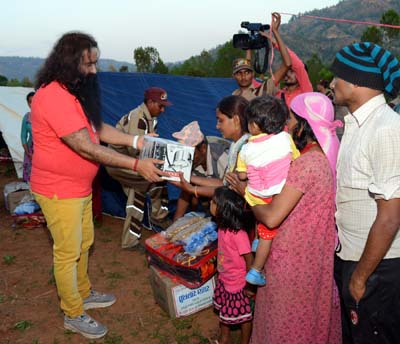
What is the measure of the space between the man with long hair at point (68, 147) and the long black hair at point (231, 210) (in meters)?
0.46

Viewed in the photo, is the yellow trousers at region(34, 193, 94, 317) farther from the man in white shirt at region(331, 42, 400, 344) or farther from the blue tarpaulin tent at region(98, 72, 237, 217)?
the blue tarpaulin tent at region(98, 72, 237, 217)

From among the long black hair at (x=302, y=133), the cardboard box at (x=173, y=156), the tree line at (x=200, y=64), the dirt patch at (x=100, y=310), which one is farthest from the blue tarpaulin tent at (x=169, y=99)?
the tree line at (x=200, y=64)

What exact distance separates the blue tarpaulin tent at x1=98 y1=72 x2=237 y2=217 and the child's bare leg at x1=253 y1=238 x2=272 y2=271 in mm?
2847

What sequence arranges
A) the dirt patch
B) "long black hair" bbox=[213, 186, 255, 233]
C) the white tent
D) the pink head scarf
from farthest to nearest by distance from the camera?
the white tent, the dirt patch, "long black hair" bbox=[213, 186, 255, 233], the pink head scarf

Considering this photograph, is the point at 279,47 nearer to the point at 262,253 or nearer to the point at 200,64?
the point at 262,253

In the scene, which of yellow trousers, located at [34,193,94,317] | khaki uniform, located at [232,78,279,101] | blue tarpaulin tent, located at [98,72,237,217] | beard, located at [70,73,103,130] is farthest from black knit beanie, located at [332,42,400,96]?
blue tarpaulin tent, located at [98,72,237,217]

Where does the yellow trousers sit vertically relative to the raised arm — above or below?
below

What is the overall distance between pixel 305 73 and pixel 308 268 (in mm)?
2625

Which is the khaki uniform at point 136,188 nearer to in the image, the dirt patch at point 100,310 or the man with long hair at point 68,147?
the dirt patch at point 100,310

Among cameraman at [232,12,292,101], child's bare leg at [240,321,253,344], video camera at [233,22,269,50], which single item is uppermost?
video camera at [233,22,269,50]

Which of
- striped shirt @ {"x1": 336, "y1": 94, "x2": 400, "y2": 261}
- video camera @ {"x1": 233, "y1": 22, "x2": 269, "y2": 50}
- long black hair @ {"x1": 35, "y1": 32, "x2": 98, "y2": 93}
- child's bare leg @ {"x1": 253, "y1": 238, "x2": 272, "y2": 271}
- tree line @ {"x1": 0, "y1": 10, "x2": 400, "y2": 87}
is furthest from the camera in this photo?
tree line @ {"x1": 0, "y1": 10, "x2": 400, "y2": 87}

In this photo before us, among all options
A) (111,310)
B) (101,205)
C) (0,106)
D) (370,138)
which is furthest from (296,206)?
(0,106)

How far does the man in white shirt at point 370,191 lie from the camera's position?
1553mm

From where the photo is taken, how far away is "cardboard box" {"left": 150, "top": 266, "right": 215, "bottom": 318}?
10.0 ft
